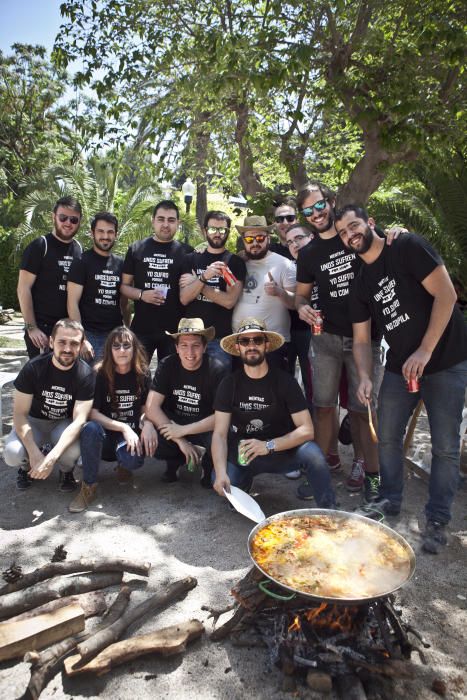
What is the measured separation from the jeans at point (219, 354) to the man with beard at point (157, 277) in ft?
1.38

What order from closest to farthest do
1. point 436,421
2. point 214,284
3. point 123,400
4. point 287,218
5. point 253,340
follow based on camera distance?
1. point 436,421
2. point 253,340
3. point 123,400
4. point 214,284
5. point 287,218

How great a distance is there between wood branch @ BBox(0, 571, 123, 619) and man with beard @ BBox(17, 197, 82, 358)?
2482 millimetres

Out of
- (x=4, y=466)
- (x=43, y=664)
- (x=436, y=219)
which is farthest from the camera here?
(x=436, y=219)

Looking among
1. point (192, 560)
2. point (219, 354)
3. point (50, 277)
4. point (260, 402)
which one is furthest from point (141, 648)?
point (50, 277)

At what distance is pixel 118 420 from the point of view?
4.74 metres

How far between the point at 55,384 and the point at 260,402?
1.68 metres

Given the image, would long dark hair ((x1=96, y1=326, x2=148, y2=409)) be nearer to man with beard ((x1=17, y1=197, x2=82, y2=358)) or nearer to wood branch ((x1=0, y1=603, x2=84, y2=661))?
man with beard ((x1=17, y1=197, x2=82, y2=358))

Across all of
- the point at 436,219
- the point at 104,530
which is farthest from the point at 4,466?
the point at 436,219

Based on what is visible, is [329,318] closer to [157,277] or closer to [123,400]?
[157,277]

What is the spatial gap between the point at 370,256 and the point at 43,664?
301cm

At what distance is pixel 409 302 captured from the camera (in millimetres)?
3607

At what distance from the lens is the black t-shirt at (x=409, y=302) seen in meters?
3.52

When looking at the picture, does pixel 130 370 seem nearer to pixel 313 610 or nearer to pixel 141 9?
pixel 313 610

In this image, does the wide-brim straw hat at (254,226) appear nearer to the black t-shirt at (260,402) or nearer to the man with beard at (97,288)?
the man with beard at (97,288)
